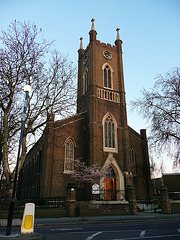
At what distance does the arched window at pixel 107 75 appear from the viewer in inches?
1185

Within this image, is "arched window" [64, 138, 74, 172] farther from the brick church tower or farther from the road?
the road

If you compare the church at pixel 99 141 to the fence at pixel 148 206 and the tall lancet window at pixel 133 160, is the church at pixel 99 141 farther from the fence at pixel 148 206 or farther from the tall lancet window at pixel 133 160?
the fence at pixel 148 206

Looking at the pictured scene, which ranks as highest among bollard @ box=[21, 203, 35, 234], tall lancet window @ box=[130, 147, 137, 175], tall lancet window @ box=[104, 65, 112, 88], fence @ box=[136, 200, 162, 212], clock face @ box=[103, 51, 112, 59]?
clock face @ box=[103, 51, 112, 59]

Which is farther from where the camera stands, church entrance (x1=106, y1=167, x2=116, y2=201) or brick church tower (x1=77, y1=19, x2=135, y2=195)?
brick church tower (x1=77, y1=19, x2=135, y2=195)

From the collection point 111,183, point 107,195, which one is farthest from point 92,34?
point 107,195

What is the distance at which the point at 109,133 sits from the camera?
27.1 m

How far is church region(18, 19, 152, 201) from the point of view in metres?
23.4

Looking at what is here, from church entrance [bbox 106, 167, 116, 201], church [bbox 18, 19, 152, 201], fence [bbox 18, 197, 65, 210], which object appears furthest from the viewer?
church entrance [bbox 106, 167, 116, 201]

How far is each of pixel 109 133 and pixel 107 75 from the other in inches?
355

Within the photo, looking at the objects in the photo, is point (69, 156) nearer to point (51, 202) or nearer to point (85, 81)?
point (51, 202)

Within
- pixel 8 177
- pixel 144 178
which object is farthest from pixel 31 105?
pixel 144 178

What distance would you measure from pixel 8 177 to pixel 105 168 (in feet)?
40.9

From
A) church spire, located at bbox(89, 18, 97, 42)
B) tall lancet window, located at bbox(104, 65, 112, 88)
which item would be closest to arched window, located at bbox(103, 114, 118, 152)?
tall lancet window, located at bbox(104, 65, 112, 88)

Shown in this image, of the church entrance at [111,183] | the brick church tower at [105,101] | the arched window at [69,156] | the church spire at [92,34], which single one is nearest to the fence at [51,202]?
the arched window at [69,156]
